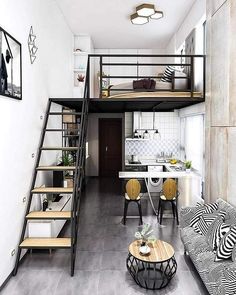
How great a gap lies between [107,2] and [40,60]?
2.13 meters

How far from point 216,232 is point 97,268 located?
5.24 feet

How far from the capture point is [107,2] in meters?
5.71

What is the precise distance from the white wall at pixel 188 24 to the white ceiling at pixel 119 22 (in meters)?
0.11

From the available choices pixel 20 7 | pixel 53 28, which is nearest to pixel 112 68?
pixel 53 28

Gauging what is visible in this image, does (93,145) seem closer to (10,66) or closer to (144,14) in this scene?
(144,14)

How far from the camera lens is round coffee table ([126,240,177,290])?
3.17 meters

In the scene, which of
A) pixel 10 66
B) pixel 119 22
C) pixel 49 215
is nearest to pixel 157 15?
pixel 119 22

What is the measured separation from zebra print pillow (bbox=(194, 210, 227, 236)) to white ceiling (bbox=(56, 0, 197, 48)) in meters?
4.43

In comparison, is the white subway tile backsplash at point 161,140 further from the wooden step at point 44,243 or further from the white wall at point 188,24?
the wooden step at point 44,243

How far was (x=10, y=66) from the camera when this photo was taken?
3.38 metres

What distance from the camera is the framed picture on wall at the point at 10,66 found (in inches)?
124

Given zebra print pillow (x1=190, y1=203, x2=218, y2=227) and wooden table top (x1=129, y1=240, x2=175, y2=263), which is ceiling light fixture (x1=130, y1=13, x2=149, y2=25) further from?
wooden table top (x1=129, y1=240, x2=175, y2=263)

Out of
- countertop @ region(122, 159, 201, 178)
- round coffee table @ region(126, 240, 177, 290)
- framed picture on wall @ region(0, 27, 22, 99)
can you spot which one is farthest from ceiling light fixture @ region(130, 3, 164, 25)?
round coffee table @ region(126, 240, 177, 290)

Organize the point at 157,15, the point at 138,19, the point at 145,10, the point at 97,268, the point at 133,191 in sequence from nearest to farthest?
1. the point at 97,268
2. the point at 133,191
3. the point at 145,10
4. the point at 157,15
5. the point at 138,19
